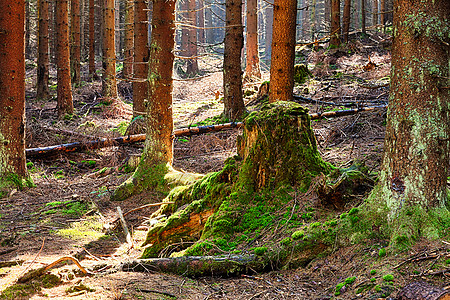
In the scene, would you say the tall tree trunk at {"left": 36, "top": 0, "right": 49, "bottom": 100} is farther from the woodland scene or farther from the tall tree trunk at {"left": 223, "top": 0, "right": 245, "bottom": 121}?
the woodland scene

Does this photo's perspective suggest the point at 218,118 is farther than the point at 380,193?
Yes

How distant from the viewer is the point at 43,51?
16844 millimetres

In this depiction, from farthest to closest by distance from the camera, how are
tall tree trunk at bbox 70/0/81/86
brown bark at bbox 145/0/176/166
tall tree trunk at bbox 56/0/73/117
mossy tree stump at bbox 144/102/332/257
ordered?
1. tall tree trunk at bbox 70/0/81/86
2. tall tree trunk at bbox 56/0/73/117
3. brown bark at bbox 145/0/176/166
4. mossy tree stump at bbox 144/102/332/257

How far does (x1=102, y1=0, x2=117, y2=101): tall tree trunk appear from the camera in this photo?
53.5ft

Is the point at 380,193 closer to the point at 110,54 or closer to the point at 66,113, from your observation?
the point at 66,113

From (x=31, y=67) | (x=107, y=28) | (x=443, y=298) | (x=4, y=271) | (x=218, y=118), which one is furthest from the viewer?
(x=31, y=67)

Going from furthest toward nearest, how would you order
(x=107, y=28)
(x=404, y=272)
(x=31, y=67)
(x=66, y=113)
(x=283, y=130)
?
(x=31, y=67) < (x=107, y=28) < (x=66, y=113) < (x=283, y=130) < (x=404, y=272)

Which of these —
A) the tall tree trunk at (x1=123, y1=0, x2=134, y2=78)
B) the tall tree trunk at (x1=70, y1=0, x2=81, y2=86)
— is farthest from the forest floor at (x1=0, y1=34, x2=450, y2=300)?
the tall tree trunk at (x1=70, y1=0, x2=81, y2=86)

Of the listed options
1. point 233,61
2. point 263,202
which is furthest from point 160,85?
point 233,61

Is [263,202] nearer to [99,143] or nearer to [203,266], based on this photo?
[203,266]

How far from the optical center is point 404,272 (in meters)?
3.13

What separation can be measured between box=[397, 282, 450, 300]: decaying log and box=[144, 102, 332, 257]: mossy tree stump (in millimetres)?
1757

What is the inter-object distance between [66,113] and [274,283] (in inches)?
516

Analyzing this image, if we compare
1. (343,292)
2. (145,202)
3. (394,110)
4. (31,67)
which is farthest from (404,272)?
(31,67)
